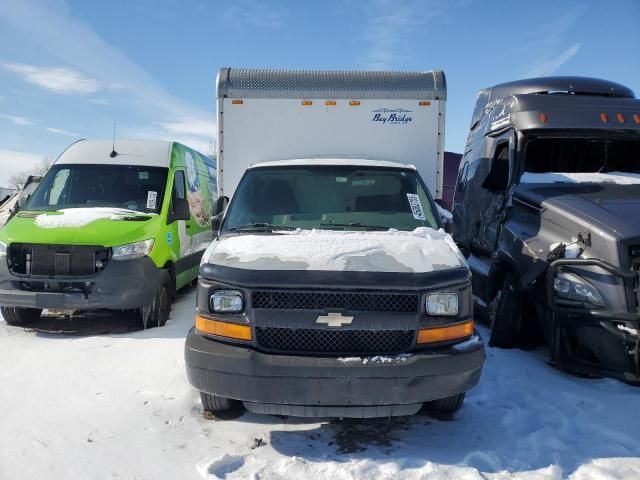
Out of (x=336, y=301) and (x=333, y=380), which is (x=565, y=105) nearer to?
(x=336, y=301)

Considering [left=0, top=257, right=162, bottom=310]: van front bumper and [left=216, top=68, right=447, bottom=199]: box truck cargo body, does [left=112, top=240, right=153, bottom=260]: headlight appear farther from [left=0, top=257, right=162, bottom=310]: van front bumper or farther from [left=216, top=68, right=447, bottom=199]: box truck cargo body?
[left=216, top=68, right=447, bottom=199]: box truck cargo body

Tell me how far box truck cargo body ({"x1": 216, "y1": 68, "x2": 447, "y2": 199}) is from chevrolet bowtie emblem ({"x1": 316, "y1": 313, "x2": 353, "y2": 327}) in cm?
306

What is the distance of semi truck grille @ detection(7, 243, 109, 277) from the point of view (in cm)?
579

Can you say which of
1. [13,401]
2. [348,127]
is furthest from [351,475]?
[348,127]

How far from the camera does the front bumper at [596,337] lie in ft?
13.5

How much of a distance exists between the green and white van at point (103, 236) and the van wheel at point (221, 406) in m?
2.65

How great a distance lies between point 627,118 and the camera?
5832mm

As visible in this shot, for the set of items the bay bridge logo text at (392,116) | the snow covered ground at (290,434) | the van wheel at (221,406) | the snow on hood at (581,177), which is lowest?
the snow covered ground at (290,434)

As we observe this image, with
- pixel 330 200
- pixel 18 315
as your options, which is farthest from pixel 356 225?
pixel 18 315

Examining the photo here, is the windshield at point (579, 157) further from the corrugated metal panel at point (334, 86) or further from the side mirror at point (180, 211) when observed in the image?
the side mirror at point (180, 211)

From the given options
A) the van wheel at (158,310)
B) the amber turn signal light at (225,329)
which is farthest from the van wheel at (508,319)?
the van wheel at (158,310)

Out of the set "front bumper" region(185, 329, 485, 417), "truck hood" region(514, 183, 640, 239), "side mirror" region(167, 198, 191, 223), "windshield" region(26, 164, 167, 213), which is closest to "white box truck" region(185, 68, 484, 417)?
"front bumper" region(185, 329, 485, 417)

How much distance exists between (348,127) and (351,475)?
157 inches

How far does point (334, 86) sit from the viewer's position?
19.4ft
